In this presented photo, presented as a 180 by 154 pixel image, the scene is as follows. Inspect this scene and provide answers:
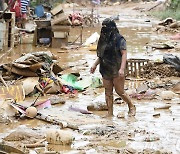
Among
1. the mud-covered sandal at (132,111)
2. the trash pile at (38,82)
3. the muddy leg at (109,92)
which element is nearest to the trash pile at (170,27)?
the trash pile at (38,82)

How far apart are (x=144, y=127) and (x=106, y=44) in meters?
1.51

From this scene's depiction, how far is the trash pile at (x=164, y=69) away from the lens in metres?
12.2

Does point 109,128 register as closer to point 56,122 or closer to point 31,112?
point 56,122

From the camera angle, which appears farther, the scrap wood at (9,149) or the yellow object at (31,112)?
the yellow object at (31,112)

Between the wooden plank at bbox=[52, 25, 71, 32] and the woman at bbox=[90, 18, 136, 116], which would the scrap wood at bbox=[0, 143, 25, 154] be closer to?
the woman at bbox=[90, 18, 136, 116]

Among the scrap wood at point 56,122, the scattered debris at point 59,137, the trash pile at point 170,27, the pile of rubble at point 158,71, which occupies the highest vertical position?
the scattered debris at point 59,137

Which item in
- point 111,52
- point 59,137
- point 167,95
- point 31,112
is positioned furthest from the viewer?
point 167,95

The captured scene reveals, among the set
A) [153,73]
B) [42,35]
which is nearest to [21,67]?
[153,73]

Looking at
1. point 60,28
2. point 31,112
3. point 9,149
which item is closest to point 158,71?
point 31,112

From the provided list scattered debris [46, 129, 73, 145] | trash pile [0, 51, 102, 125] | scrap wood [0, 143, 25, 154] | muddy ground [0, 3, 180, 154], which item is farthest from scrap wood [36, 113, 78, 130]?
scrap wood [0, 143, 25, 154]

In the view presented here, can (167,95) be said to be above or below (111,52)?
below

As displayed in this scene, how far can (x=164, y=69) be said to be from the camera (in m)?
12.3

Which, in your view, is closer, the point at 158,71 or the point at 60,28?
the point at 158,71

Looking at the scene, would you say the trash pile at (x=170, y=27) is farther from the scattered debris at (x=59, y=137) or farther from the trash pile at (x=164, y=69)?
the scattered debris at (x=59, y=137)
